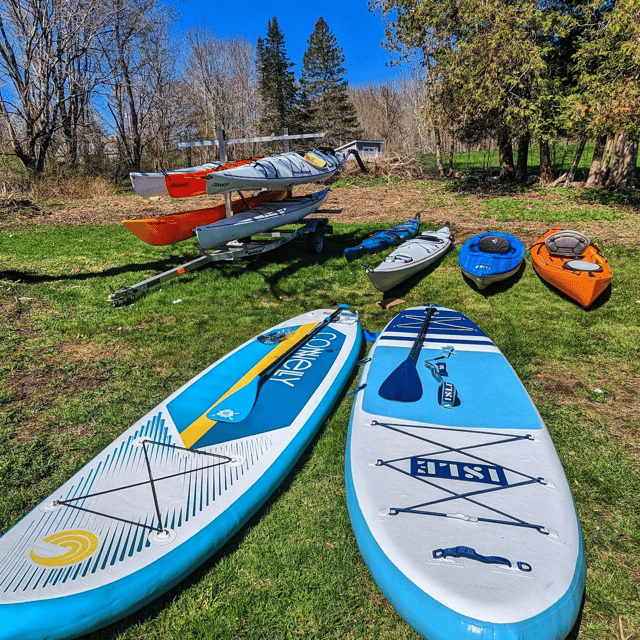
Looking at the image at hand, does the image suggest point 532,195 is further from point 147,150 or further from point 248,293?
point 147,150

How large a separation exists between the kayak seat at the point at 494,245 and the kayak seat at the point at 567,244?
68 centimetres

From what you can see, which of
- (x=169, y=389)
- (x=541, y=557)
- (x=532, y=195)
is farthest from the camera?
(x=532, y=195)

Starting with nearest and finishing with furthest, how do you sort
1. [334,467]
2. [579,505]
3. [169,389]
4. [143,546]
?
[143,546] < [579,505] < [334,467] < [169,389]

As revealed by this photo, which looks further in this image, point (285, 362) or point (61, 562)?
point (285, 362)

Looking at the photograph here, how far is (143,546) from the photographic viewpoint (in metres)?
2.25

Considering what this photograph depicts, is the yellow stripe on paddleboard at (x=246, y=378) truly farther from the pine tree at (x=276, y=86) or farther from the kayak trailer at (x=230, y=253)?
the pine tree at (x=276, y=86)

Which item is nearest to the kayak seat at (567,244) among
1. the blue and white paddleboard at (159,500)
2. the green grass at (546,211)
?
the green grass at (546,211)

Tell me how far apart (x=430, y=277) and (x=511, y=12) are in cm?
784

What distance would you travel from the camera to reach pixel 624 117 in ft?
26.0

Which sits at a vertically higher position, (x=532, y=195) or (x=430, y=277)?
(x=532, y=195)

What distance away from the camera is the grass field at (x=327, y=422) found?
7.32 ft

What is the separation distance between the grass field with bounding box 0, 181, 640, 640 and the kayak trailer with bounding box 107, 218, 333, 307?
22 centimetres

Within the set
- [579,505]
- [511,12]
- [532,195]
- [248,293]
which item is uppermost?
[511,12]

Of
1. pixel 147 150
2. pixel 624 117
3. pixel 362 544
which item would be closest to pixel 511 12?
pixel 624 117
